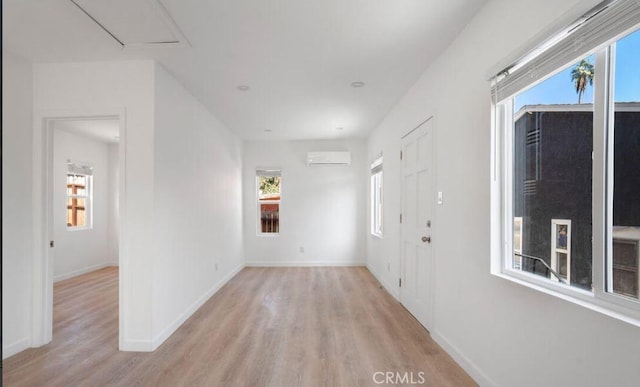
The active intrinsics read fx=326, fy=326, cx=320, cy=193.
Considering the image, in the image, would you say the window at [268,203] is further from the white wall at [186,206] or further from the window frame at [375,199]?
the window frame at [375,199]

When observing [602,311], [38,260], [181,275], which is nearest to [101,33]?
[38,260]

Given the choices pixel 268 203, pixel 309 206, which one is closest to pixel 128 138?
pixel 268 203

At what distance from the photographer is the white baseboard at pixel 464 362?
2170 mm

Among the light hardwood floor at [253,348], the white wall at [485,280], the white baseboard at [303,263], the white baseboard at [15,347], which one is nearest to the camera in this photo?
the white wall at [485,280]

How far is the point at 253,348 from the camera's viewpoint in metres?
2.81

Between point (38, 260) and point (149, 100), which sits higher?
point (149, 100)

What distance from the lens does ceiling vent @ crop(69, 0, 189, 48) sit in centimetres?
214

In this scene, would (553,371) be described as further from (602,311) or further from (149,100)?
A: (149,100)

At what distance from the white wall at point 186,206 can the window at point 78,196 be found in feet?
8.67

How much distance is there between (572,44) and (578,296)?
122cm

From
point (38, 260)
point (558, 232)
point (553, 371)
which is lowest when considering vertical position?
point (553, 371)

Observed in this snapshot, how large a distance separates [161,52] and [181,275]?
2.15 m

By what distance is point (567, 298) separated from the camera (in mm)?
1606

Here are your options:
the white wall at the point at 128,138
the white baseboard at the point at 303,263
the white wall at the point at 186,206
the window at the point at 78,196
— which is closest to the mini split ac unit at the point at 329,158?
the white wall at the point at 186,206
